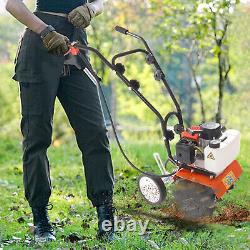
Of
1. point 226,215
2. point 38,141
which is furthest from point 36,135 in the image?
point 226,215

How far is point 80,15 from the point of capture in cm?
335

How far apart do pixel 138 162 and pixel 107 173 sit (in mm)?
2314

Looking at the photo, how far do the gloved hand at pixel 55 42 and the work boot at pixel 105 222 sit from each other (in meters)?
0.93

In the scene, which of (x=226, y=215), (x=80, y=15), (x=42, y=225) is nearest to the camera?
(x=80, y=15)

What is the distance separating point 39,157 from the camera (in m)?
3.40

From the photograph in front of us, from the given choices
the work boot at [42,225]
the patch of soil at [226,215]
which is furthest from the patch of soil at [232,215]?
the work boot at [42,225]

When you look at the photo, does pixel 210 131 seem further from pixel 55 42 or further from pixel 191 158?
pixel 55 42

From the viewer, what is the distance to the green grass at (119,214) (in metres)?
3.30

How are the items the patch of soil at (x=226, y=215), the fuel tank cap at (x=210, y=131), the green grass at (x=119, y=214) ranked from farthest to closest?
1. the patch of soil at (x=226, y=215)
2. the fuel tank cap at (x=210, y=131)
3. the green grass at (x=119, y=214)

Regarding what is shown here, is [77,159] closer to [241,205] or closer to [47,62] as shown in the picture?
[241,205]

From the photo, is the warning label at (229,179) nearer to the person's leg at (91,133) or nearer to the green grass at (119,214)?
the green grass at (119,214)

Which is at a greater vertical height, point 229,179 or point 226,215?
point 229,179

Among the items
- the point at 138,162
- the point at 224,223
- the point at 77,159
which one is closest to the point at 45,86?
the point at 224,223

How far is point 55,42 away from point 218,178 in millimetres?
1307
